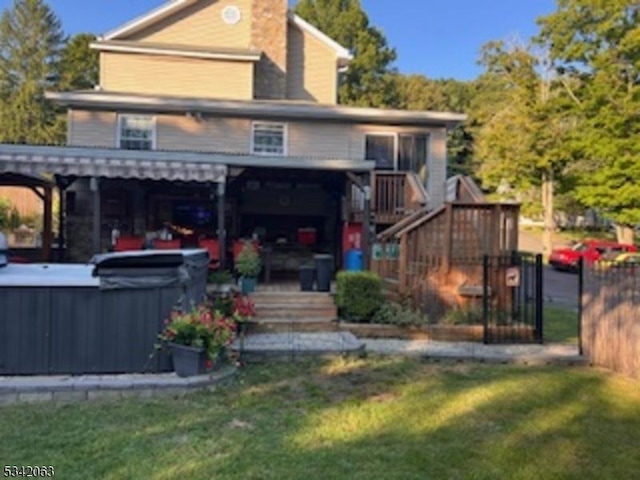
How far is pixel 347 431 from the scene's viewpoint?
480cm

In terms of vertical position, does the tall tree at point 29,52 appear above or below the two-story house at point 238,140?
above

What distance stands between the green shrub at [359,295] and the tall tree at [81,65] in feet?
113

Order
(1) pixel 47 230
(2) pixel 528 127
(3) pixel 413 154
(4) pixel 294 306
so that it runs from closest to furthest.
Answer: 1. (4) pixel 294 306
2. (1) pixel 47 230
3. (3) pixel 413 154
4. (2) pixel 528 127

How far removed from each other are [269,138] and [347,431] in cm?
1099

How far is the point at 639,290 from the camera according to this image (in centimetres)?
704

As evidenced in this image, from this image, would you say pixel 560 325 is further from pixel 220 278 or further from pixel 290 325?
pixel 220 278

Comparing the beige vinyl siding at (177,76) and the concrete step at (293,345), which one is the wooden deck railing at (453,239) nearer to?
the concrete step at (293,345)

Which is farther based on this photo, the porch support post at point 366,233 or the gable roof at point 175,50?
the gable roof at point 175,50

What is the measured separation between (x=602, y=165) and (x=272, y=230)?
18.4 m

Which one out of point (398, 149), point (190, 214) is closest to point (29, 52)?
point (190, 214)

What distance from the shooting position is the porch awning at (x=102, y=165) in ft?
30.9

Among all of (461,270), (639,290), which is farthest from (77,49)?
(639,290)

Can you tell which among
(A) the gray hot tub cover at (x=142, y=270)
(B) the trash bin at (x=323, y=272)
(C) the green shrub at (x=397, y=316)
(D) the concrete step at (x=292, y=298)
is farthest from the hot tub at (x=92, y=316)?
(B) the trash bin at (x=323, y=272)

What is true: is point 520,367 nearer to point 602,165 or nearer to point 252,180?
point 252,180
